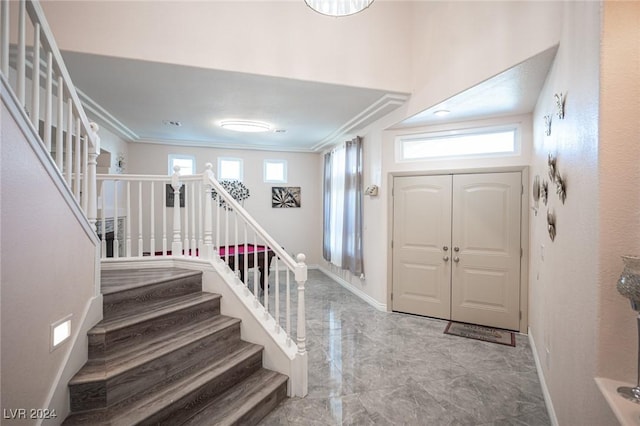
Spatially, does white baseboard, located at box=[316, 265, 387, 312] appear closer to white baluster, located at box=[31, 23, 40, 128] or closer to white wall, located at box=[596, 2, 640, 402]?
white wall, located at box=[596, 2, 640, 402]

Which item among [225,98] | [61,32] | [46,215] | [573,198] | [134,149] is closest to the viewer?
[46,215]

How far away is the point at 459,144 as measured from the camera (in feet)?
13.1

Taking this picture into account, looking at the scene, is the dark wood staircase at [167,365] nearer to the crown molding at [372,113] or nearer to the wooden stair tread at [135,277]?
the wooden stair tread at [135,277]

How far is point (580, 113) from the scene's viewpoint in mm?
1562

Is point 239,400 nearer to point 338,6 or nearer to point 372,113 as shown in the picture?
point 338,6

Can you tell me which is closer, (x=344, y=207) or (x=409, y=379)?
(x=409, y=379)

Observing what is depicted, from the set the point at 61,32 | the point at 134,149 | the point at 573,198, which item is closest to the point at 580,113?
the point at 573,198

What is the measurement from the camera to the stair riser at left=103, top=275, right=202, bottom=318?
7.47 feet

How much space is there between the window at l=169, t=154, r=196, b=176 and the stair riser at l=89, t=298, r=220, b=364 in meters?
4.35

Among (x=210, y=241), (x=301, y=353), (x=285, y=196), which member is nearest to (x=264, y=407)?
(x=301, y=353)

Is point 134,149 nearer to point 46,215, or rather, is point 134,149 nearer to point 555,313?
point 46,215

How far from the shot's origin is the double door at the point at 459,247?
368cm

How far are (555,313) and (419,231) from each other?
2.16 m

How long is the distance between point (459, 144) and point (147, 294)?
3.96 metres
